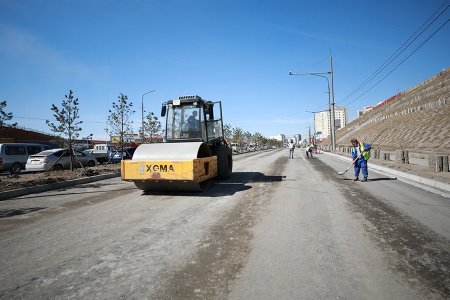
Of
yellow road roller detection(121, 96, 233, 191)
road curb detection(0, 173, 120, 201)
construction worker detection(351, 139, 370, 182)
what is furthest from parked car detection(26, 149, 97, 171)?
construction worker detection(351, 139, 370, 182)

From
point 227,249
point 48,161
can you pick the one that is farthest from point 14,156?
point 227,249

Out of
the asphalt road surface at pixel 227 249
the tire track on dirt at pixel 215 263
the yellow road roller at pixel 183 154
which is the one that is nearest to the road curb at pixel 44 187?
the asphalt road surface at pixel 227 249

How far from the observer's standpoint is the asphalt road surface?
305 cm

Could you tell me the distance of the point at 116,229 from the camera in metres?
5.16

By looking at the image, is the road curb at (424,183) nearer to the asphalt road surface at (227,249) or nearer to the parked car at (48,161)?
the asphalt road surface at (227,249)

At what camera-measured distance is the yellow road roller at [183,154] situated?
780 centimetres

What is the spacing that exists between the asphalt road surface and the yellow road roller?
2.55 feet

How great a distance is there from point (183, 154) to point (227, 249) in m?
4.30

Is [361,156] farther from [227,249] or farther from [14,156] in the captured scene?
[14,156]

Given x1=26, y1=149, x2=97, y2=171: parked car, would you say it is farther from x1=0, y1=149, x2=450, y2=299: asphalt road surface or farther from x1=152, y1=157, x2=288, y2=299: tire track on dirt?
x1=152, y1=157, x2=288, y2=299: tire track on dirt

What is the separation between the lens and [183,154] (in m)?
8.08

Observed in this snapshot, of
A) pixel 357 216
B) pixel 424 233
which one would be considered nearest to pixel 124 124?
pixel 357 216

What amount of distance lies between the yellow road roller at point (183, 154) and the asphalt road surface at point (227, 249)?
0.78m

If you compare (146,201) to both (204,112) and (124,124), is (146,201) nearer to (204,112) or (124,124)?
(204,112)
